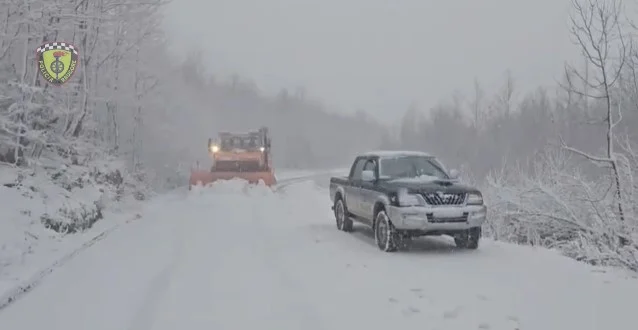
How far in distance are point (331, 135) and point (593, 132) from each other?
91.4 meters

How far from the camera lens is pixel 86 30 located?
1673 cm

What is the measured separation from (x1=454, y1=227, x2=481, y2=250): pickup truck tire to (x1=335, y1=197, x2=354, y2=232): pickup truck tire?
2871mm

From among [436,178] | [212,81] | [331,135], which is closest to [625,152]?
[436,178]

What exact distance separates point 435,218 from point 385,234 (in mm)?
955

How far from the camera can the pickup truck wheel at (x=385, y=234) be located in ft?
31.3

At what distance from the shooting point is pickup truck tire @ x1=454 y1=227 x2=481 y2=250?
974 cm

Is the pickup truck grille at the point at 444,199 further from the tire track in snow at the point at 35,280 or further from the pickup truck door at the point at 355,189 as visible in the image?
the tire track in snow at the point at 35,280

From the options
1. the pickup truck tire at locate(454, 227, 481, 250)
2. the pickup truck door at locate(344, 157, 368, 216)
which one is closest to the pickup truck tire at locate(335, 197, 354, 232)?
the pickup truck door at locate(344, 157, 368, 216)

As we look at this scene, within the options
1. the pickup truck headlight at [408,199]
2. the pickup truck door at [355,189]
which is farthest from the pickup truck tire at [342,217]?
the pickup truck headlight at [408,199]

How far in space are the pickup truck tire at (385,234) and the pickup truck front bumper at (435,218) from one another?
0.17 metres

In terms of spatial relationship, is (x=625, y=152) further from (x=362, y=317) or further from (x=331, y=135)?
(x=331, y=135)

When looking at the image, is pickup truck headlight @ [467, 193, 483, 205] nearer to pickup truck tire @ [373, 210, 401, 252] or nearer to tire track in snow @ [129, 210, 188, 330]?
pickup truck tire @ [373, 210, 401, 252]

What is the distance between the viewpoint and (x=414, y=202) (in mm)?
9336

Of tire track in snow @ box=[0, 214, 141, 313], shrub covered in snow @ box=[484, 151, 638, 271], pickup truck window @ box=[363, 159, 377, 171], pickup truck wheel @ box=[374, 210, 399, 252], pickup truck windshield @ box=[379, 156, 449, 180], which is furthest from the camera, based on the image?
shrub covered in snow @ box=[484, 151, 638, 271]
